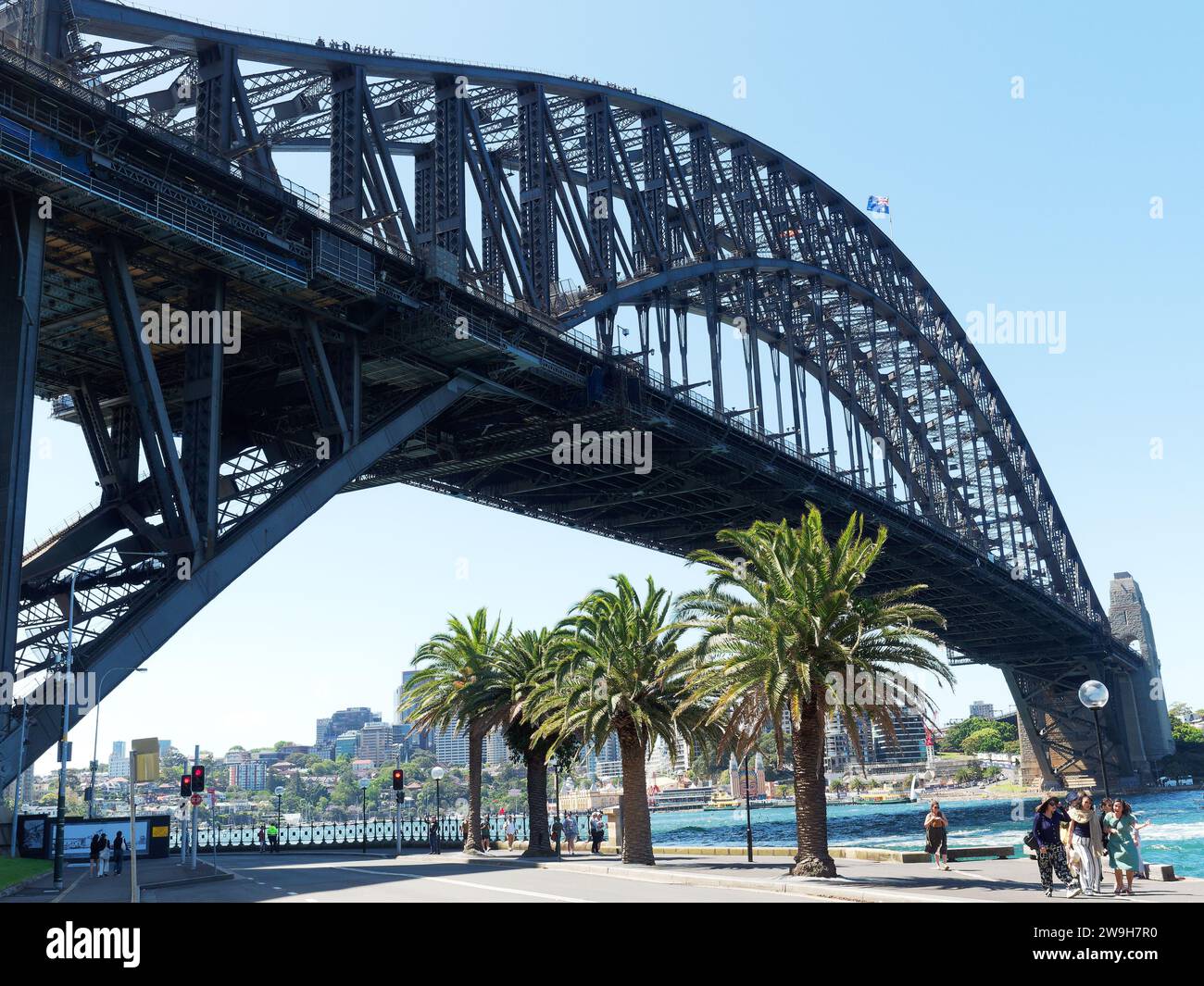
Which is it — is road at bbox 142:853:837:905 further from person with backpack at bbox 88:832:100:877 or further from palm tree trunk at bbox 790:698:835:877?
person with backpack at bbox 88:832:100:877

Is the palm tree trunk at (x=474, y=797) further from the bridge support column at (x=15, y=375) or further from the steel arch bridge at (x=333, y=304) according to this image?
the bridge support column at (x=15, y=375)

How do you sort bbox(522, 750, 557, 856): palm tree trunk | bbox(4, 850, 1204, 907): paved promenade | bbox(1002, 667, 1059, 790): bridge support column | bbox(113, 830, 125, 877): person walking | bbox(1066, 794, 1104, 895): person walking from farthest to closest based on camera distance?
bbox(1002, 667, 1059, 790): bridge support column → bbox(522, 750, 557, 856): palm tree trunk → bbox(113, 830, 125, 877): person walking → bbox(4, 850, 1204, 907): paved promenade → bbox(1066, 794, 1104, 895): person walking

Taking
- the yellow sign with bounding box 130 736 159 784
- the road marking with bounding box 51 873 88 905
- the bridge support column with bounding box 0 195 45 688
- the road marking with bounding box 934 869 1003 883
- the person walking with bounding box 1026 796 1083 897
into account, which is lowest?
the road marking with bounding box 934 869 1003 883

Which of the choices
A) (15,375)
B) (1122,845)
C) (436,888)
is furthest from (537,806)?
(1122,845)

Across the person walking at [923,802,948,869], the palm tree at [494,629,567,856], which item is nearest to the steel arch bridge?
the palm tree at [494,629,567,856]

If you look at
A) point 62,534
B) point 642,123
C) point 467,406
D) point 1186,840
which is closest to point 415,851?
point 467,406

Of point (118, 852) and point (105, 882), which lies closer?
point (105, 882)

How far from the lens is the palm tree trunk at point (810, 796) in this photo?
29844 mm

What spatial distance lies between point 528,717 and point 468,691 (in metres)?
4.87

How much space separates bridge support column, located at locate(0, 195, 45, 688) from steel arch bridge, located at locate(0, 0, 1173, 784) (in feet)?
0.23

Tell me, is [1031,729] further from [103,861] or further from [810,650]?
[810,650]

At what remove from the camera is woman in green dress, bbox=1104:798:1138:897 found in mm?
22578

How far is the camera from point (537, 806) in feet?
156
